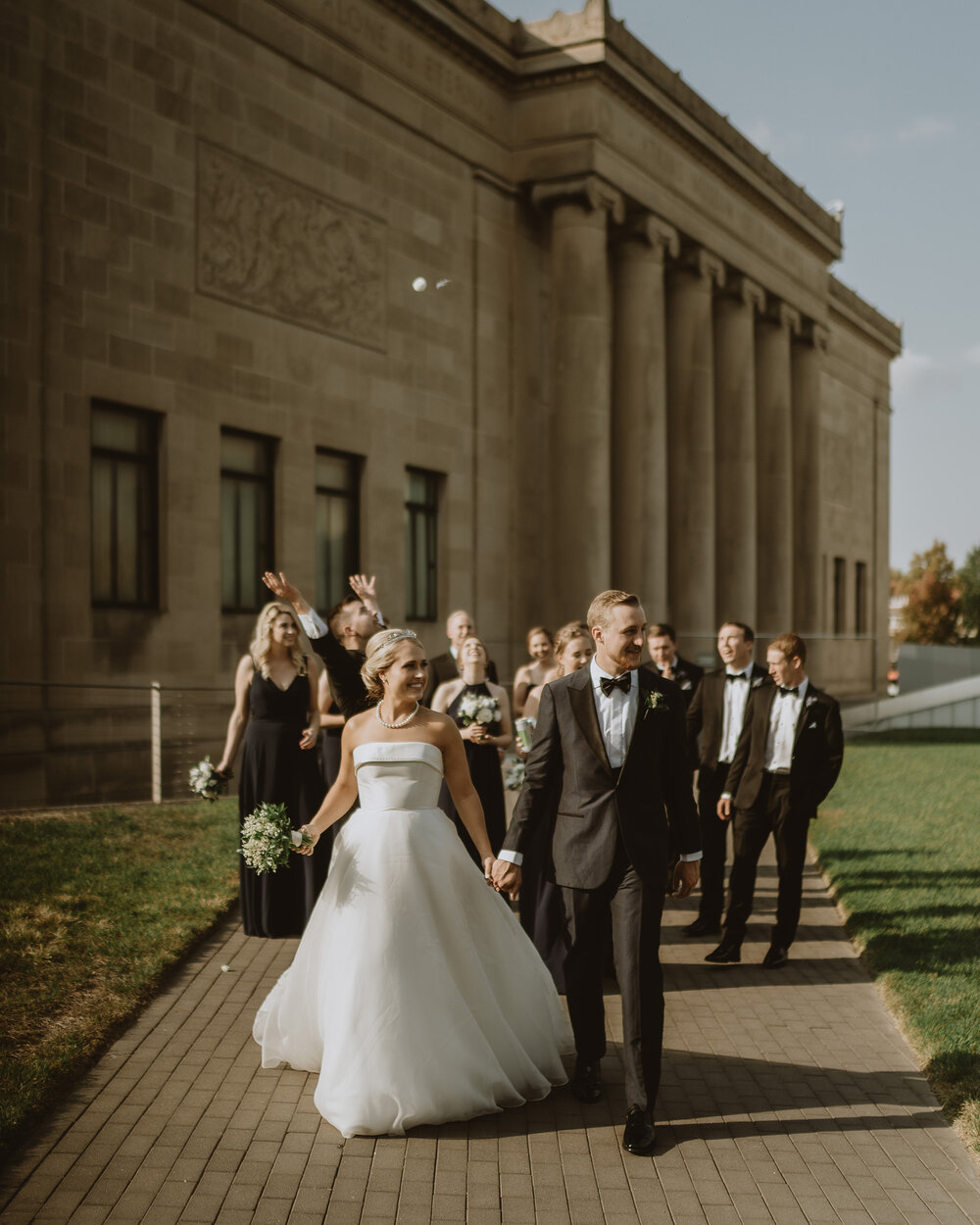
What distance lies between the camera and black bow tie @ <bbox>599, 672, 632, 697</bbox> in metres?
5.79

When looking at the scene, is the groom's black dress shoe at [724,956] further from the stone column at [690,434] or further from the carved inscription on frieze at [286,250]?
the stone column at [690,434]

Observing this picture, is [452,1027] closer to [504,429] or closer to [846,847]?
[846,847]

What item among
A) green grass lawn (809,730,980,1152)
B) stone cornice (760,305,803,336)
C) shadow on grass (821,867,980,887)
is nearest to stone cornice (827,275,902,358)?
stone cornice (760,305,803,336)

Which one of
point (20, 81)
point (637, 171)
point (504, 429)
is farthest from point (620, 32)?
point (20, 81)

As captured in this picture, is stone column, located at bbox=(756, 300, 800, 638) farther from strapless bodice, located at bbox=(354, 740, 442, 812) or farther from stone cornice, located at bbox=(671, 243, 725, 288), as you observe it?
strapless bodice, located at bbox=(354, 740, 442, 812)

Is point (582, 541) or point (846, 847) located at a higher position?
point (582, 541)

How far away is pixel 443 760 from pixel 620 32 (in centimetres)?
2336

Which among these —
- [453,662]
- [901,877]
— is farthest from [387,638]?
[901,877]


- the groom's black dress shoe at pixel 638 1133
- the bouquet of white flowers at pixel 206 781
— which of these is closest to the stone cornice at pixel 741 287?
the bouquet of white flowers at pixel 206 781

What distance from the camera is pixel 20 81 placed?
15.3m

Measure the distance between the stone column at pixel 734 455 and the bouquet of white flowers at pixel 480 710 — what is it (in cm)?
2617

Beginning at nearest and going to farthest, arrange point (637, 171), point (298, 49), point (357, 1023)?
point (357, 1023) → point (298, 49) → point (637, 171)

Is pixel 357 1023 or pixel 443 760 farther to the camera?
pixel 443 760

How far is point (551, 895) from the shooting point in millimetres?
8000
